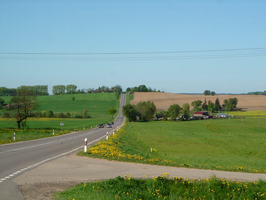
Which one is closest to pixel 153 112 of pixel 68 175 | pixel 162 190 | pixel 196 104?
pixel 196 104

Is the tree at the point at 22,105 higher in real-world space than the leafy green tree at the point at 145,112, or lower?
higher

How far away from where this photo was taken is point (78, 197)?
648 cm

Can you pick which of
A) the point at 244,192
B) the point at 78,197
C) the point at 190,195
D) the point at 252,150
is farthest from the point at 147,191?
the point at 252,150

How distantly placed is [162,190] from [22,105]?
41.6m

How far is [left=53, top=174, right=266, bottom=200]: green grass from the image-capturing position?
264 inches

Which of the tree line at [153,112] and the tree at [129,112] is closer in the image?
the tree at [129,112]

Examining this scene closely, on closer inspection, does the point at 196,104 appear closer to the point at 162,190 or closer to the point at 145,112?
the point at 145,112

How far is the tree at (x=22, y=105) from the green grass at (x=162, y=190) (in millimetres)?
40001

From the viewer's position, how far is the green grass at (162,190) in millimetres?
6695

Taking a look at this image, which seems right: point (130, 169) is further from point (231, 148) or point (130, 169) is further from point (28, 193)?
point (231, 148)

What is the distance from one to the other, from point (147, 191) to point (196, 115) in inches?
4764

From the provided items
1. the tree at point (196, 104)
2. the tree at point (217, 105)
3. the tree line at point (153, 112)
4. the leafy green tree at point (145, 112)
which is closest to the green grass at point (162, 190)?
the tree line at point (153, 112)

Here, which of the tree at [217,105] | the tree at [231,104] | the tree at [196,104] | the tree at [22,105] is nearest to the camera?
the tree at [22,105]

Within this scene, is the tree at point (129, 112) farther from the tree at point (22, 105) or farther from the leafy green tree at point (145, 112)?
the tree at point (22, 105)
